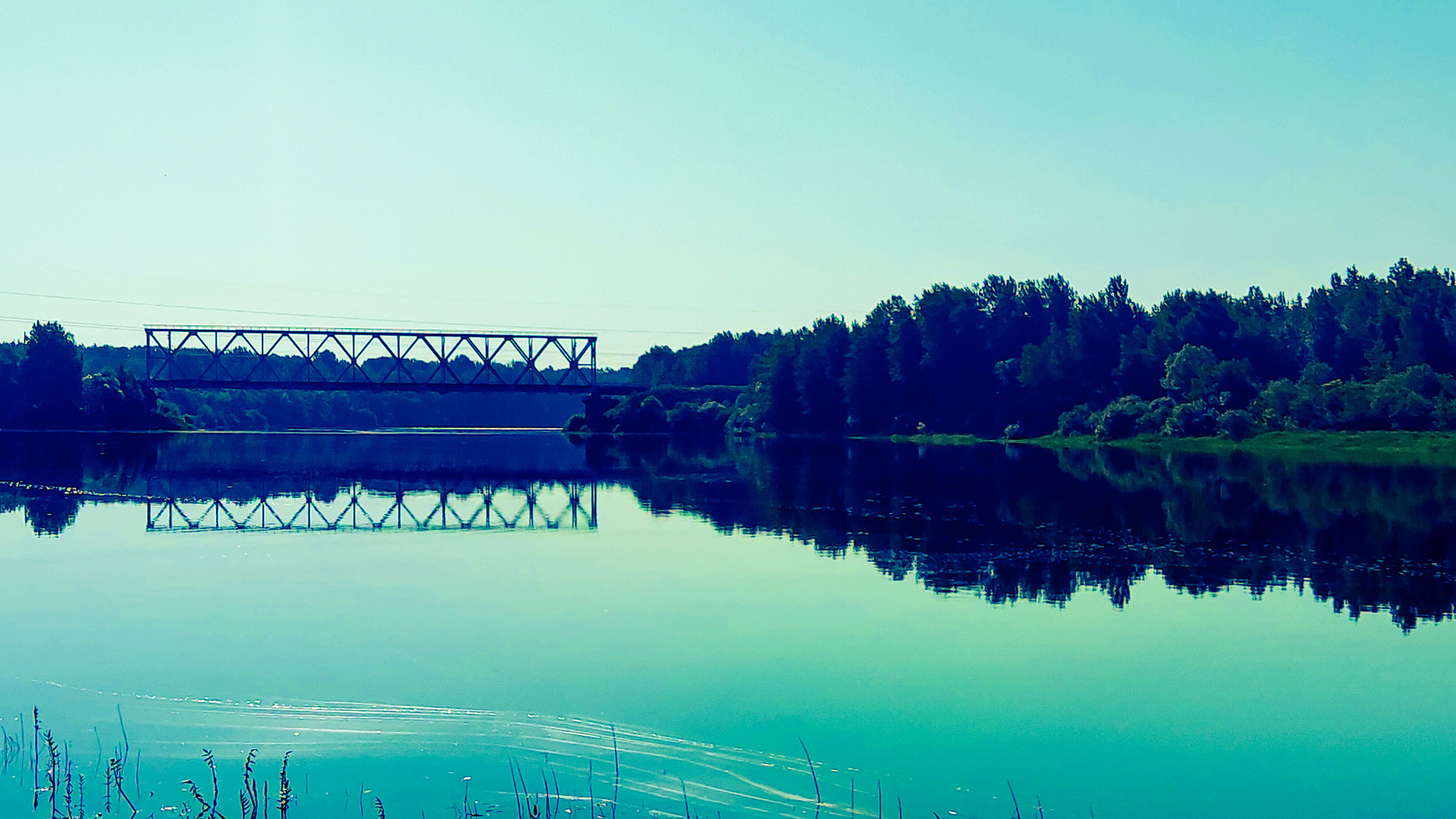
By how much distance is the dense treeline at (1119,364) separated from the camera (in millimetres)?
102625

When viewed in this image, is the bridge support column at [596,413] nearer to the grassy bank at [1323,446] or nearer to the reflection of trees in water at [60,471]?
the reflection of trees in water at [60,471]

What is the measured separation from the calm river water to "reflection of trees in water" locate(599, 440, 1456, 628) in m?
0.24

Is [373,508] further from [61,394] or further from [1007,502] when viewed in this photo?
[61,394]

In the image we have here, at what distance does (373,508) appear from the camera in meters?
46.3

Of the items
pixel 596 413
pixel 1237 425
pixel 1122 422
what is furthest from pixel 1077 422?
pixel 596 413

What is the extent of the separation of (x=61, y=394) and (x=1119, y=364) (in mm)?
117362

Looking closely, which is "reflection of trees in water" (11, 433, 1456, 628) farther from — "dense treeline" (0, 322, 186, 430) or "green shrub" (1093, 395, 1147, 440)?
"dense treeline" (0, 322, 186, 430)

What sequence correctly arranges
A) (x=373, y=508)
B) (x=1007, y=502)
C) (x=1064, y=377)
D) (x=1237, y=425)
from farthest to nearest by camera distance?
(x=1064, y=377), (x=1237, y=425), (x=1007, y=502), (x=373, y=508)

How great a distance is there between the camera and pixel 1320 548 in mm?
32062

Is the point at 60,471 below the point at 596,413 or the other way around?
below

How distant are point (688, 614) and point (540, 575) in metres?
6.41

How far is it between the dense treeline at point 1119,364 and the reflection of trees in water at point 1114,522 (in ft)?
99.2

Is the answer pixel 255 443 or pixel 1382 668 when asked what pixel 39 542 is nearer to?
pixel 1382 668

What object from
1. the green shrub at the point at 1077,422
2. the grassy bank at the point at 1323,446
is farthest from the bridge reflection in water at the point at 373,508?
the green shrub at the point at 1077,422
